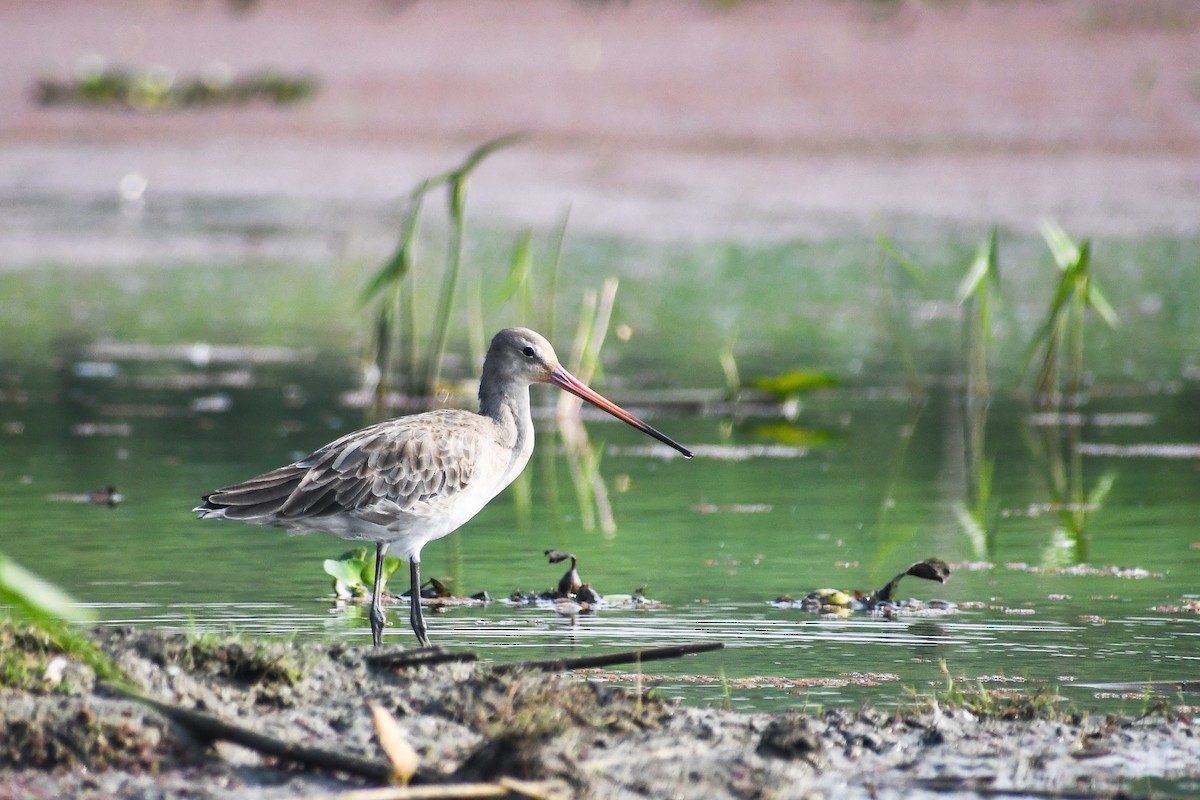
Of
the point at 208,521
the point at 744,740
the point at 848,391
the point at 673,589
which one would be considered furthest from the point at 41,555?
the point at 848,391

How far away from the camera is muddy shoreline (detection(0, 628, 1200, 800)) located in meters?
4.78

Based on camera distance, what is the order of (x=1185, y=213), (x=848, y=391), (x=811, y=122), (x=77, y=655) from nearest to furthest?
(x=77, y=655), (x=848, y=391), (x=1185, y=213), (x=811, y=122)

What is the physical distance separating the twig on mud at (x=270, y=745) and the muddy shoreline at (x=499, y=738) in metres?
0.11

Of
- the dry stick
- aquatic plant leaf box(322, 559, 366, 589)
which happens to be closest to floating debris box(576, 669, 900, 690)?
aquatic plant leaf box(322, 559, 366, 589)

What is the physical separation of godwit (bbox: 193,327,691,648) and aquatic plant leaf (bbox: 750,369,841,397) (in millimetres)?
4661

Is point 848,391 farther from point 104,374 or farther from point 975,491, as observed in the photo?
point 104,374

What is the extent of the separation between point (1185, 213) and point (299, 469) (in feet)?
53.0

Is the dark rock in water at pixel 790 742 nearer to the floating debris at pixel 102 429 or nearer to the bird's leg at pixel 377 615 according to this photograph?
the bird's leg at pixel 377 615

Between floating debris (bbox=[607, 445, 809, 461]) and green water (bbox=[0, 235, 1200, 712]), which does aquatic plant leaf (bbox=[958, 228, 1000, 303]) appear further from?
floating debris (bbox=[607, 445, 809, 461])

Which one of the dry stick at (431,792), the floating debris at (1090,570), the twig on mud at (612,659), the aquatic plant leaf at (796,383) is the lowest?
the dry stick at (431,792)

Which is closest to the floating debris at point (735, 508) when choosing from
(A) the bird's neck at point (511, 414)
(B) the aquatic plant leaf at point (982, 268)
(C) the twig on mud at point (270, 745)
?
(A) the bird's neck at point (511, 414)

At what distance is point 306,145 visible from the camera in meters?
25.0

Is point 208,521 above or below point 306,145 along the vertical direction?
below

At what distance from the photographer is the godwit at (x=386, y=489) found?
21.8 ft
